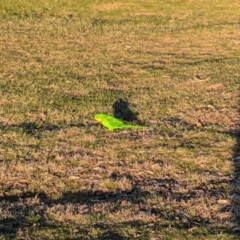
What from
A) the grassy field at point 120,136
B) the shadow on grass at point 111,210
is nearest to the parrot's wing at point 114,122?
the grassy field at point 120,136

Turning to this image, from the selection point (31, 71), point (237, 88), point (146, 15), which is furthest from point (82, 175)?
point (146, 15)

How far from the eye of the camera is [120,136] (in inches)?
224

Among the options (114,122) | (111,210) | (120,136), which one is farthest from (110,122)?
(111,210)

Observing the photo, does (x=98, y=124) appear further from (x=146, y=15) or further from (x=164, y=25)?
(x=146, y=15)

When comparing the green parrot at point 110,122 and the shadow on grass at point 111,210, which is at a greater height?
the green parrot at point 110,122

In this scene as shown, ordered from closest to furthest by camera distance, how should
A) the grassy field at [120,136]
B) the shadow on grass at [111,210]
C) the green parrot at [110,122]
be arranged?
the shadow on grass at [111,210] → the grassy field at [120,136] → the green parrot at [110,122]

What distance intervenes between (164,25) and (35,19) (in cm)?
283

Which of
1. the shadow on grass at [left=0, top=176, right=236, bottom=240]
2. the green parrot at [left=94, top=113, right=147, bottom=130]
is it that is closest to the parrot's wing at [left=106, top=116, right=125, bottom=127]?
the green parrot at [left=94, top=113, right=147, bottom=130]

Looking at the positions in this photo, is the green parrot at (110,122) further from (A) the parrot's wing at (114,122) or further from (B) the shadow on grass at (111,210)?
(B) the shadow on grass at (111,210)

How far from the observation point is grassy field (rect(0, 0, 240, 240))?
4.06 metres

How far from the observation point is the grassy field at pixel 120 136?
406cm

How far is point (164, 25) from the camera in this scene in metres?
12.2

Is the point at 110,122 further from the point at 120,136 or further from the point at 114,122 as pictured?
the point at 120,136

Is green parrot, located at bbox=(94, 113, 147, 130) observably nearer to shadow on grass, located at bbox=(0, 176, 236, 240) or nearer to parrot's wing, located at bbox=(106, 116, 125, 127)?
parrot's wing, located at bbox=(106, 116, 125, 127)
